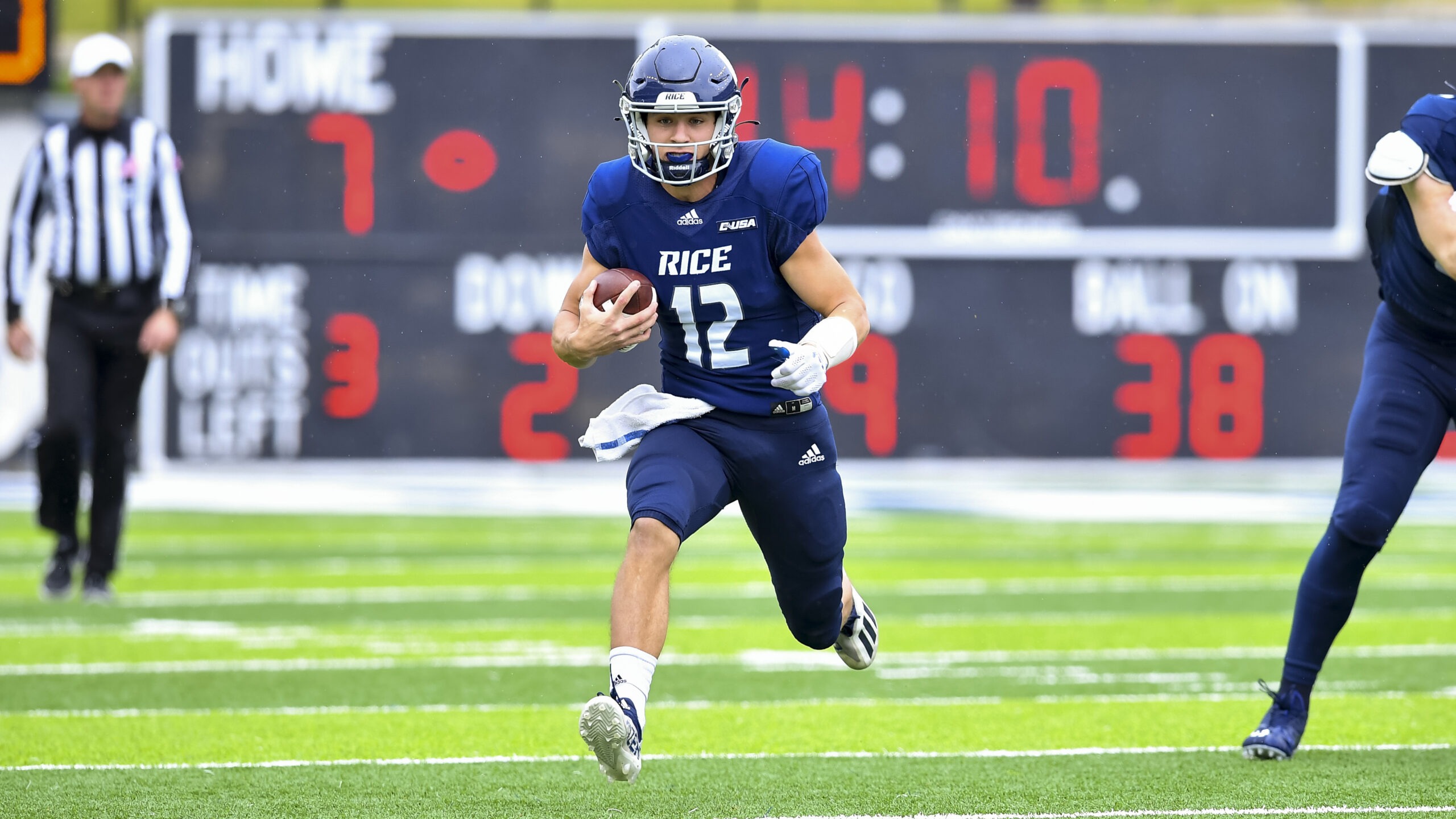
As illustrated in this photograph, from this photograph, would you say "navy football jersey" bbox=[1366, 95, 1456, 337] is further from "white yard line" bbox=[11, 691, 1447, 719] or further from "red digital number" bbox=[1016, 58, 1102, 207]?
"red digital number" bbox=[1016, 58, 1102, 207]

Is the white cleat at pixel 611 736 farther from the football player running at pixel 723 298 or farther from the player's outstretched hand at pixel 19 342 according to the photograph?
the player's outstretched hand at pixel 19 342

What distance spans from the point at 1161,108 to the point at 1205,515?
2327 millimetres

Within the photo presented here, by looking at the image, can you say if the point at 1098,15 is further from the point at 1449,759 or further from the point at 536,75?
the point at 1449,759

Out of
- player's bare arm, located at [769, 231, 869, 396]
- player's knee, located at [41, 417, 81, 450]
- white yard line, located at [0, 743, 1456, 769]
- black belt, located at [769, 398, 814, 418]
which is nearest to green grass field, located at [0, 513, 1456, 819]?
white yard line, located at [0, 743, 1456, 769]

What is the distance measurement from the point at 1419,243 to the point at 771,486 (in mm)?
1415

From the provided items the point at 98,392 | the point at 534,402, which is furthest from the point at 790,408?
the point at 534,402

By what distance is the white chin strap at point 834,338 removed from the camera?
12.2 feet

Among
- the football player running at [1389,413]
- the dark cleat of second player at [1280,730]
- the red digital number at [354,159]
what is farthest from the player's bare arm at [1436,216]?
the red digital number at [354,159]

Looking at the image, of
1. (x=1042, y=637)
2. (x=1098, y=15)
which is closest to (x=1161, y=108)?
(x=1098, y=15)

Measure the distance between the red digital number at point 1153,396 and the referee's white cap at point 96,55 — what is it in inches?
253

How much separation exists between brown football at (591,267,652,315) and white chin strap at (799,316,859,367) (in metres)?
0.30

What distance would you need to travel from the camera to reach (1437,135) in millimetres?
→ 3984

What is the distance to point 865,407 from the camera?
11.5m

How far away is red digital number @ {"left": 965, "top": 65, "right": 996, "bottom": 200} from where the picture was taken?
11.5m
